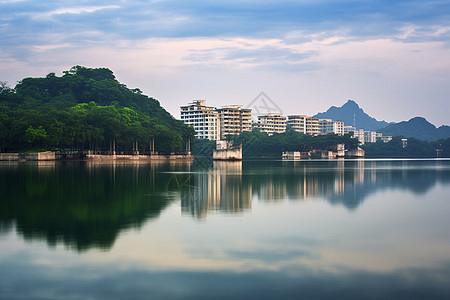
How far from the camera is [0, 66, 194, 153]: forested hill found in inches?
3041

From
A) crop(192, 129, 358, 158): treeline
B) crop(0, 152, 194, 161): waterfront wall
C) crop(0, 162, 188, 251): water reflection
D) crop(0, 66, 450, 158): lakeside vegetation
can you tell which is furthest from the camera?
crop(192, 129, 358, 158): treeline

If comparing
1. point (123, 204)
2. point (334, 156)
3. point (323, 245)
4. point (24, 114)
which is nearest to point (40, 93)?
point (24, 114)

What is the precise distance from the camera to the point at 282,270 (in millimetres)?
9383

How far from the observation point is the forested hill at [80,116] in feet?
253

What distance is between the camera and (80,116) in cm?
8819

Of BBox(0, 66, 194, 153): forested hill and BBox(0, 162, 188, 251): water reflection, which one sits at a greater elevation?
BBox(0, 66, 194, 153): forested hill

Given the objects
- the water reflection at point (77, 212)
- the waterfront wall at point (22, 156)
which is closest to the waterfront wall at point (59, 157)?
the waterfront wall at point (22, 156)

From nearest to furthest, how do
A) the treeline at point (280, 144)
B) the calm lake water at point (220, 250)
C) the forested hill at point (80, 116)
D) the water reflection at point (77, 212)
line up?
the calm lake water at point (220, 250)
the water reflection at point (77, 212)
the forested hill at point (80, 116)
the treeline at point (280, 144)

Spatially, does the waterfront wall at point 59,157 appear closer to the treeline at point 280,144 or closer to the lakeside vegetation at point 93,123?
the lakeside vegetation at point 93,123

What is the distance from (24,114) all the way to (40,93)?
47161 mm

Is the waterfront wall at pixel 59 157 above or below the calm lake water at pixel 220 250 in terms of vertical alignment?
above

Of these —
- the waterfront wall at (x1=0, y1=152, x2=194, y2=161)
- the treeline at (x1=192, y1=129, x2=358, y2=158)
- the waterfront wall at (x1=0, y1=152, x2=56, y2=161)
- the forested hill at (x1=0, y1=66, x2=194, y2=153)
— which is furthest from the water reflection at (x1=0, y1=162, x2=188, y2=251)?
the treeline at (x1=192, y1=129, x2=358, y2=158)

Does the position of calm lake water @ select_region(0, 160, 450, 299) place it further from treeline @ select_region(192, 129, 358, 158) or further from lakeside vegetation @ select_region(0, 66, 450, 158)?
treeline @ select_region(192, 129, 358, 158)

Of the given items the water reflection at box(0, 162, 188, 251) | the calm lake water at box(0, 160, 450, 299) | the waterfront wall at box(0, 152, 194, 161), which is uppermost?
the waterfront wall at box(0, 152, 194, 161)
